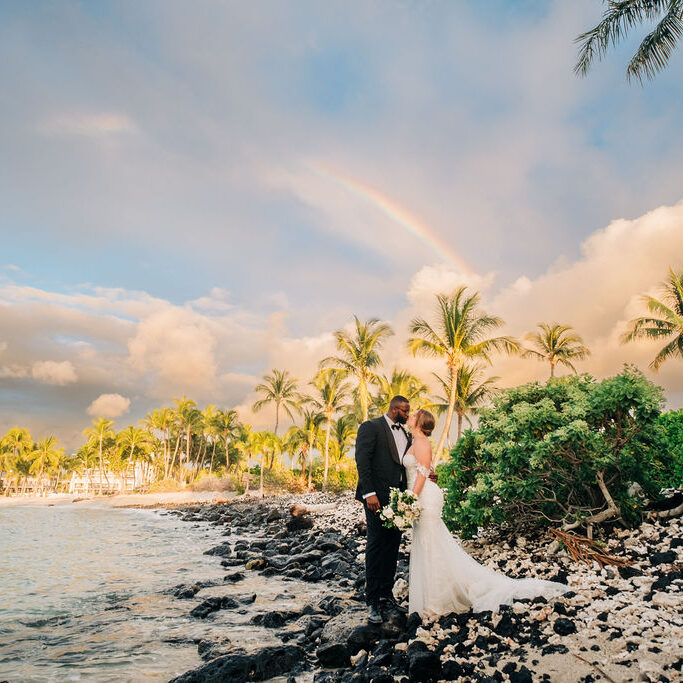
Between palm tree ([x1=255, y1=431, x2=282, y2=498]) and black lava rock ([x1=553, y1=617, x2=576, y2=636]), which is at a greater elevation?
palm tree ([x1=255, y1=431, x2=282, y2=498])

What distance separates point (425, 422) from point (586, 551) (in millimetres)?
2636

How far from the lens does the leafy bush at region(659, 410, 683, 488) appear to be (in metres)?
7.53

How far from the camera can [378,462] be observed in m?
5.93

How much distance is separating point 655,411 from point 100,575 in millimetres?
11907

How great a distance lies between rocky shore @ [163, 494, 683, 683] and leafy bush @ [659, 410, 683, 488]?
1.27 meters

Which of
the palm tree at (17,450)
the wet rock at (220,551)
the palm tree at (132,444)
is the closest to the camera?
the wet rock at (220,551)

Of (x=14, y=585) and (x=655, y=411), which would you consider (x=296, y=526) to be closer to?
(x=14, y=585)

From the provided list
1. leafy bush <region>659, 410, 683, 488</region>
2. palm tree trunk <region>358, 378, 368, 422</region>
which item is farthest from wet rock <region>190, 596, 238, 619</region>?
palm tree trunk <region>358, 378, 368, 422</region>

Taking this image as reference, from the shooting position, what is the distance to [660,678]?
312 centimetres

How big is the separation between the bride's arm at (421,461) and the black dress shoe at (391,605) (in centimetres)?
128

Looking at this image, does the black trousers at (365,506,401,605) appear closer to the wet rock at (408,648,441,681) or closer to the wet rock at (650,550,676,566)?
the wet rock at (408,648,441,681)

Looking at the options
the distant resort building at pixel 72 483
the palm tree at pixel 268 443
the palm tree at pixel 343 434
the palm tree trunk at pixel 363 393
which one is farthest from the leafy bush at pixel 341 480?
the distant resort building at pixel 72 483

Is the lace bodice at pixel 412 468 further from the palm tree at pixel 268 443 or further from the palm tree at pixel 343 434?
the palm tree at pixel 268 443

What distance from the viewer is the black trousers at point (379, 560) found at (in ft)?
18.9
